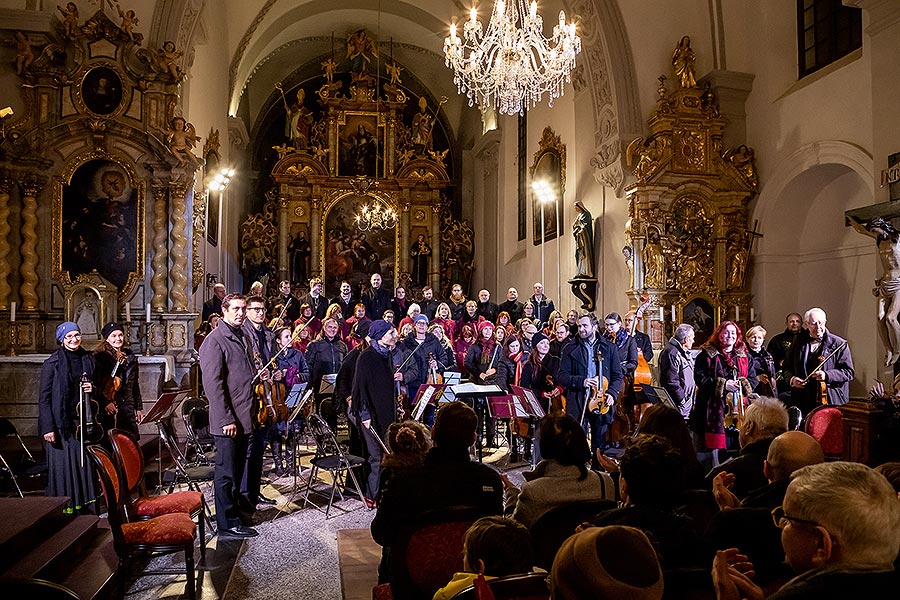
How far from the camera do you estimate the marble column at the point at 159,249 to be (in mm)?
10227

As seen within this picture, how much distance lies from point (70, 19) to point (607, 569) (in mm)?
10841

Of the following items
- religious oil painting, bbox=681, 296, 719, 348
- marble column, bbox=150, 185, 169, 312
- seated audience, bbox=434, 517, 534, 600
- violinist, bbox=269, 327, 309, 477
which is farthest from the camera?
religious oil painting, bbox=681, 296, 719, 348

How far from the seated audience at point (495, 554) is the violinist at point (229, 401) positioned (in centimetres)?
358

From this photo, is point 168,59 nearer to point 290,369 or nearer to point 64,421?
point 290,369

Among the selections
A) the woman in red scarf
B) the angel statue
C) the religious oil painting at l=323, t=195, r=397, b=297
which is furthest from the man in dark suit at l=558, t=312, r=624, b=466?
the religious oil painting at l=323, t=195, r=397, b=297

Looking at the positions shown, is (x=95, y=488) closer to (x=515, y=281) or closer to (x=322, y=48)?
(x=515, y=281)

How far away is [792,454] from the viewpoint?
2.70 metres

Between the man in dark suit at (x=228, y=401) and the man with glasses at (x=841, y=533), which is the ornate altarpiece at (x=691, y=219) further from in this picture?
the man with glasses at (x=841, y=533)

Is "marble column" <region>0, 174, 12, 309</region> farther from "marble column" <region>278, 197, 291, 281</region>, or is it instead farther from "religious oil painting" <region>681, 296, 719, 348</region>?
"marble column" <region>278, 197, 291, 281</region>

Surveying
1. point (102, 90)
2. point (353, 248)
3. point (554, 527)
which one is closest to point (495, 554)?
point (554, 527)

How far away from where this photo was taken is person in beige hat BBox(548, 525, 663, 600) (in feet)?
4.63

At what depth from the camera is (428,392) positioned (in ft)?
21.4

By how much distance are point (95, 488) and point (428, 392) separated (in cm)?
291

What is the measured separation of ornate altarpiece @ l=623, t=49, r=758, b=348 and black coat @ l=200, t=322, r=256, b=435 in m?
7.61
